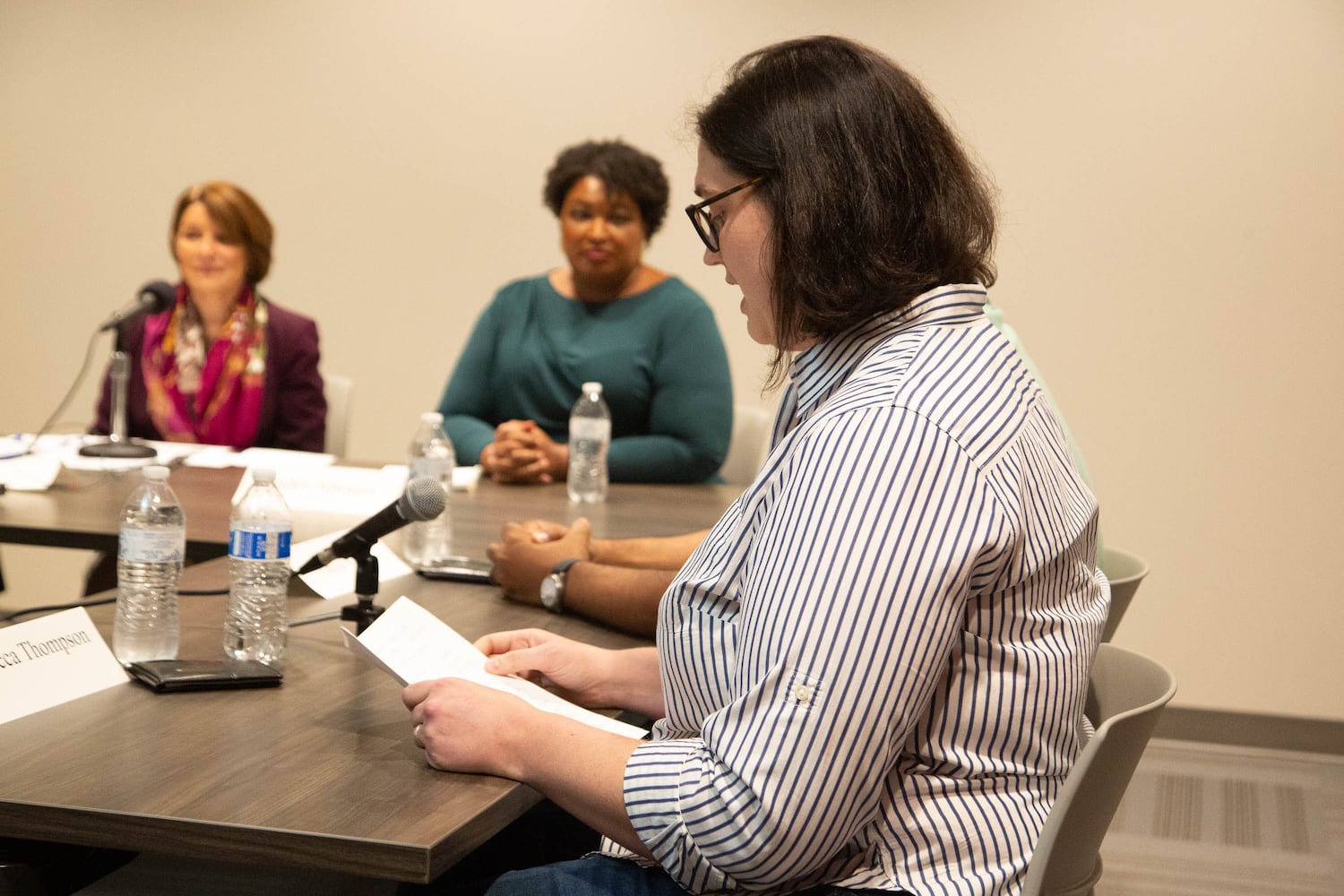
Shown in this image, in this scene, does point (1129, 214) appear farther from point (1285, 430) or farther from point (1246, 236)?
point (1285, 430)

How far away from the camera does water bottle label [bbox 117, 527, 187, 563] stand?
147 centimetres

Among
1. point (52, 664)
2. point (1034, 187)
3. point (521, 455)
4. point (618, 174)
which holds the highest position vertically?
point (1034, 187)

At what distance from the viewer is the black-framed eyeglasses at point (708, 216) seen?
1.26m

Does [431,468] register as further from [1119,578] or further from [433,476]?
[1119,578]

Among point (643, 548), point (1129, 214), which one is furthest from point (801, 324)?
point (1129, 214)

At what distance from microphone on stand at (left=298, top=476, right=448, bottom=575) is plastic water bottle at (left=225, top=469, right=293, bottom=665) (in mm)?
86

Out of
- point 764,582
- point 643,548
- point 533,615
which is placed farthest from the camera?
point 643,548

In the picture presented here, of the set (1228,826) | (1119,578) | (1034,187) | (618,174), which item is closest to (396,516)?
(1119,578)

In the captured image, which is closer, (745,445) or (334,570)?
(334,570)

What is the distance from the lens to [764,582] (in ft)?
3.48

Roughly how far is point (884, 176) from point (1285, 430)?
11.2ft

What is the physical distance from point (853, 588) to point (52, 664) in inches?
35.7

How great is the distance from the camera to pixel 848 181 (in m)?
1.20

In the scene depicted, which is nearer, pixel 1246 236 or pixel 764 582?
pixel 764 582
